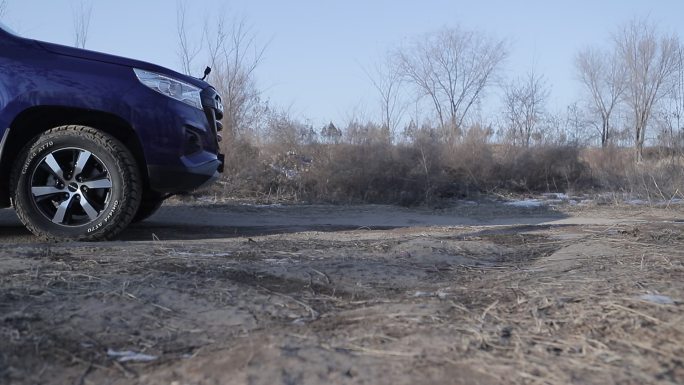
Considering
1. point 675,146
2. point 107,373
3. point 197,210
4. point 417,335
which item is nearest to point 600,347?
point 417,335

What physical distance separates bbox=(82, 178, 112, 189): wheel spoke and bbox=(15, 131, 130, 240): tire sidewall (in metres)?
0.05

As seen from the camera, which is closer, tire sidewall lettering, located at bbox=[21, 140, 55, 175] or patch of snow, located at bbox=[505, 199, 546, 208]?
tire sidewall lettering, located at bbox=[21, 140, 55, 175]

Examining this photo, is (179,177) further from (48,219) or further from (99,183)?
(48,219)

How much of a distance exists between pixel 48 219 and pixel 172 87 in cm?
157

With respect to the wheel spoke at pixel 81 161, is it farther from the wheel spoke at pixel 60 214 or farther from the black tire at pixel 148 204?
the black tire at pixel 148 204

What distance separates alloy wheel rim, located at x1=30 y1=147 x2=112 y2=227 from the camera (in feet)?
16.9

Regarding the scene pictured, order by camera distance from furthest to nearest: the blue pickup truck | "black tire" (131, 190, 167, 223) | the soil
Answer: "black tire" (131, 190, 167, 223) < the blue pickup truck < the soil

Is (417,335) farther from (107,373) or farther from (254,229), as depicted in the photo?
(254,229)

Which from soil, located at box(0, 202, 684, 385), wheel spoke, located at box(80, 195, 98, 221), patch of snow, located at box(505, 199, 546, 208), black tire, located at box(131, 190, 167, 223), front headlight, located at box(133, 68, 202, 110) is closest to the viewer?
soil, located at box(0, 202, 684, 385)

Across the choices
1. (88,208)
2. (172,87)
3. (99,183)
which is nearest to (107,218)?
(88,208)

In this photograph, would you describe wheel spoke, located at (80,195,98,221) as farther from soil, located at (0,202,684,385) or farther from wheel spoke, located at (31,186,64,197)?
soil, located at (0,202,684,385)

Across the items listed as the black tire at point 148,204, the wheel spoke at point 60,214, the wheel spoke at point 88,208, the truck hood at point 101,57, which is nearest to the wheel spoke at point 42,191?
the wheel spoke at point 60,214

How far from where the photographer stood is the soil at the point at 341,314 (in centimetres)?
211

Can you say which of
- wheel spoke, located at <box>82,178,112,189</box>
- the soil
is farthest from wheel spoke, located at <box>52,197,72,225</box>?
the soil
